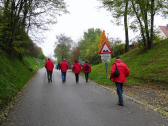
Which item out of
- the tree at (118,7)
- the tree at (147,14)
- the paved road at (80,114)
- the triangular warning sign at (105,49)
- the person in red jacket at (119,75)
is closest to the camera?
the paved road at (80,114)

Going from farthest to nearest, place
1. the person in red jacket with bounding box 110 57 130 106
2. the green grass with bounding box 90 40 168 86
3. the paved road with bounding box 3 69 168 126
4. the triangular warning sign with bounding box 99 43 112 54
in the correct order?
the triangular warning sign with bounding box 99 43 112 54 < the green grass with bounding box 90 40 168 86 < the person in red jacket with bounding box 110 57 130 106 < the paved road with bounding box 3 69 168 126

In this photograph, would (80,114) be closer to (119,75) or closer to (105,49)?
(119,75)

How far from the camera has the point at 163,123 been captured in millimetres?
10359

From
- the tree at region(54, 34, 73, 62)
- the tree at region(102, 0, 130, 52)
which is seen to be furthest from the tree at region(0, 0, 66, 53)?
the tree at region(54, 34, 73, 62)

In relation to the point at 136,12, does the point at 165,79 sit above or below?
below

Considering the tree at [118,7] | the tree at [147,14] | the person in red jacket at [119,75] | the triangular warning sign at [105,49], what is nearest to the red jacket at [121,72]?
the person in red jacket at [119,75]

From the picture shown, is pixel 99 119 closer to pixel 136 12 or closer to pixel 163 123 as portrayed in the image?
pixel 163 123

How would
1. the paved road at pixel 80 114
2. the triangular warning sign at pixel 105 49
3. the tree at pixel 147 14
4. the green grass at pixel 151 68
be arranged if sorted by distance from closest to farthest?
1. the paved road at pixel 80 114
2. the green grass at pixel 151 68
3. the triangular warning sign at pixel 105 49
4. the tree at pixel 147 14

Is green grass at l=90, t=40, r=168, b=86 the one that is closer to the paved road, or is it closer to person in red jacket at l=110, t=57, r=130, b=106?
person in red jacket at l=110, t=57, r=130, b=106

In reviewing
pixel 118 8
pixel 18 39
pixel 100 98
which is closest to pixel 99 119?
pixel 100 98

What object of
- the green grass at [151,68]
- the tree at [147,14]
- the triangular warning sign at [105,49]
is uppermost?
the tree at [147,14]

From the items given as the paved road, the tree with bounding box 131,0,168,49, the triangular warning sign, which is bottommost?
the paved road

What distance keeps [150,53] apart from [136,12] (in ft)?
15.5

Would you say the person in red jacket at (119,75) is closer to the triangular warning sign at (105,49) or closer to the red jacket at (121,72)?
the red jacket at (121,72)
